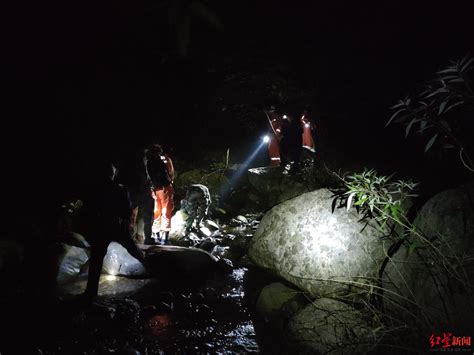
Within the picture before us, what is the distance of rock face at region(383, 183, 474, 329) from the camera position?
299 cm

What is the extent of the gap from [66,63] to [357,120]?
866 cm

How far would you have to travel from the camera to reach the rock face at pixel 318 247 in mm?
4285

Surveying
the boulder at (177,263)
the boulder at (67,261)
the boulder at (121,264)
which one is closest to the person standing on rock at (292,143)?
the boulder at (177,263)

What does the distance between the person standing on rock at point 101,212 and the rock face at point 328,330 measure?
2.75 metres

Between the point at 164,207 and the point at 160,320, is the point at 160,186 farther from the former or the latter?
the point at 160,320

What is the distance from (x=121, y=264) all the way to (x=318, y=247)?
136 inches

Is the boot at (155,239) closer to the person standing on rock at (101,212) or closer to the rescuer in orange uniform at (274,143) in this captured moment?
the person standing on rock at (101,212)

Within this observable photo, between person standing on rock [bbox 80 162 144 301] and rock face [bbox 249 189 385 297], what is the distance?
2.16m

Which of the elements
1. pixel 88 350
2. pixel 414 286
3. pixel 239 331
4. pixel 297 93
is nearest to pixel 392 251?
pixel 414 286

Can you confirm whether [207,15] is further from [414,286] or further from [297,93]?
[297,93]

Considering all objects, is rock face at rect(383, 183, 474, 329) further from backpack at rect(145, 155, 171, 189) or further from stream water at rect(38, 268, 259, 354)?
backpack at rect(145, 155, 171, 189)

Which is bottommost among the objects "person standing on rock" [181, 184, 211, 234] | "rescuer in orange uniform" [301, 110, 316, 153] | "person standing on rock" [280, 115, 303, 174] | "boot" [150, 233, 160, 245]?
"boot" [150, 233, 160, 245]

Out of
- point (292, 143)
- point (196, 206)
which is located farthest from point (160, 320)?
point (292, 143)

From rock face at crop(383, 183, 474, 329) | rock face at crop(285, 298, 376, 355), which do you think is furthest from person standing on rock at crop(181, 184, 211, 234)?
rock face at crop(383, 183, 474, 329)
